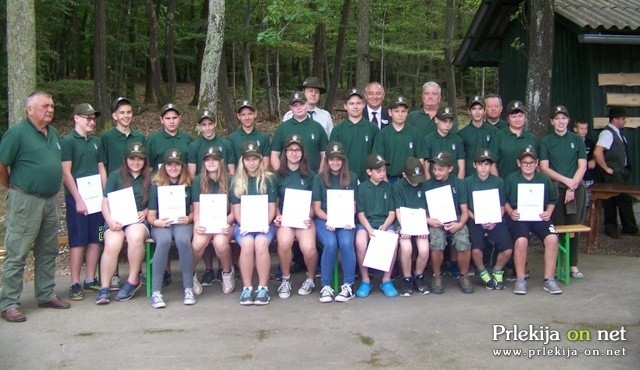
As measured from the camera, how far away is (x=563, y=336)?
5.87m

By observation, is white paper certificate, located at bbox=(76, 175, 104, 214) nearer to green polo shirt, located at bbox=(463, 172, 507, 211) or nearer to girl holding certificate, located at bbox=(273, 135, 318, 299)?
girl holding certificate, located at bbox=(273, 135, 318, 299)

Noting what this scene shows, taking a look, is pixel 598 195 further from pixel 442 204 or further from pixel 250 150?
pixel 250 150

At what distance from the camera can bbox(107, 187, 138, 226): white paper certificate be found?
7.12 m

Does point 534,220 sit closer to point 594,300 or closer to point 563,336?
point 594,300

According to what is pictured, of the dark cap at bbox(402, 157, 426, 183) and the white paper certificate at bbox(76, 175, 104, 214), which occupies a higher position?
the dark cap at bbox(402, 157, 426, 183)

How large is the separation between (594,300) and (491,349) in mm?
2052

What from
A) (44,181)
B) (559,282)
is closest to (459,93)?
(559,282)

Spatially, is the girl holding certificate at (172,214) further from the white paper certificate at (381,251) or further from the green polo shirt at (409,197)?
the green polo shirt at (409,197)

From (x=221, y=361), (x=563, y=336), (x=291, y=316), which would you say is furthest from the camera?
(x=291, y=316)

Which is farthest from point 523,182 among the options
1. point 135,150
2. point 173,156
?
point 135,150

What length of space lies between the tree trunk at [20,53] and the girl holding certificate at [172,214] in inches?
125

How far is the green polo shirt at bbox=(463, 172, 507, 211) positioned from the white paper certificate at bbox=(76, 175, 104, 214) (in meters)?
4.08

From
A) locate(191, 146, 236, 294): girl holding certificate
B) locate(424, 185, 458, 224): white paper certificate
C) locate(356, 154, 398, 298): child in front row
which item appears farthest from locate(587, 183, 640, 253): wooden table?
locate(191, 146, 236, 294): girl holding certificate

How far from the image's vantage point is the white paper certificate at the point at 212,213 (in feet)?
23.6
